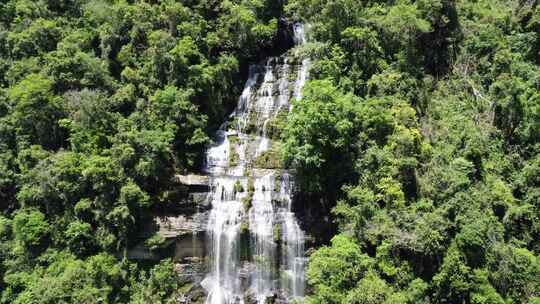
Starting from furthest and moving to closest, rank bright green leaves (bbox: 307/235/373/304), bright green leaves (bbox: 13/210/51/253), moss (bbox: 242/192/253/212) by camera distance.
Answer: bright green leaves (bbox: 13/210/51/253) → moss (bbox: 242/192/253/212) → bright green leaves (bbox: 307/235/373/304)

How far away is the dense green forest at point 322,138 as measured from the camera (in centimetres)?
1606

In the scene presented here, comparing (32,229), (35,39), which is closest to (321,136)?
(32,229)

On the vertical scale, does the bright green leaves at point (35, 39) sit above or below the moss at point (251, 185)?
above

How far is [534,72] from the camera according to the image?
20.0 metres

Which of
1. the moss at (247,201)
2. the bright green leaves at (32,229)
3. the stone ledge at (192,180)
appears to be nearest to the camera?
the moss at (247,201)

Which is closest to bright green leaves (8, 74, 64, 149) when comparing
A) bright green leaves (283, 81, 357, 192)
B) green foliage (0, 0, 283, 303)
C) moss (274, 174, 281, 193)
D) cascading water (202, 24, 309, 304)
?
green foliage (0, 0, 283, 303)

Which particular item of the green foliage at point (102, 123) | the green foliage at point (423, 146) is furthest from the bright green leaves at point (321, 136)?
the green foliage at point (102, 123)

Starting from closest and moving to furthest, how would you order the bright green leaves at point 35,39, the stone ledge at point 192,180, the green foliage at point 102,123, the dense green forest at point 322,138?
the dense green forest at point 322,138, the green foliage at point 102,123, the stone ledge at point 192,180, the bright green leaves at point 35,39

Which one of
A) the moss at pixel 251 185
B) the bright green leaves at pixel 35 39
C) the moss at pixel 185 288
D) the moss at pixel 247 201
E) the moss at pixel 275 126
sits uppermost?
the bright green leaves at pixel 35 39

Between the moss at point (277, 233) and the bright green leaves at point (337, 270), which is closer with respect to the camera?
the bright green leaves at point (337, 270)

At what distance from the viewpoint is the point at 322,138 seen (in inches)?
679

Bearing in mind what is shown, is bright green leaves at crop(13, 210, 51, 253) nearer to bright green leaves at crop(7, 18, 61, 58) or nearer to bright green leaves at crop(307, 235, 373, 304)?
bright green leaves at crop(7, 18, 61, 58)

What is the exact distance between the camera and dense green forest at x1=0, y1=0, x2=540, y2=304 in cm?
1606

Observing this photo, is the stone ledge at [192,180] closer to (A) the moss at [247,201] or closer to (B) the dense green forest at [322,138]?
(B) the dense green forest at [322,138]
